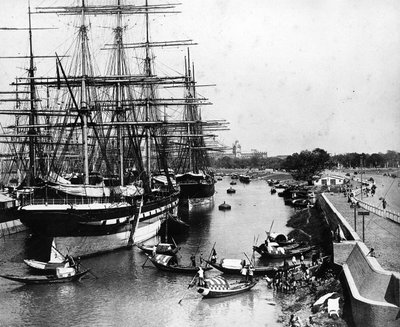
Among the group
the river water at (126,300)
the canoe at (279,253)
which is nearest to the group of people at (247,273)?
the river water at (126,300)

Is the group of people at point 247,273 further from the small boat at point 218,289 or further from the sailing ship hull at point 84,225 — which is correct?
the sailing ship hull at point 84,225

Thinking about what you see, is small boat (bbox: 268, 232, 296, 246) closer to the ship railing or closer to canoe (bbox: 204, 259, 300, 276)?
canoe (bbox: 204, 259, 300, 276)

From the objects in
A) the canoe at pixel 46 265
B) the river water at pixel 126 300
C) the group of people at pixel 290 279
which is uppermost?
the canoe at pixel 46 265

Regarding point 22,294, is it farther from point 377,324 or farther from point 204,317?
point 377,324

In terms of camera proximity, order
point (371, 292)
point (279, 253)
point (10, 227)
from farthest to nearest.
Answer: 1. point (10, 227)
2. point (279, 253)
3. point (371, 292)

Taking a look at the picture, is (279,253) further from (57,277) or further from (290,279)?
(57,277)

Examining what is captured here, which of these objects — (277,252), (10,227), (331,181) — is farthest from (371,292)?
(331,181)
